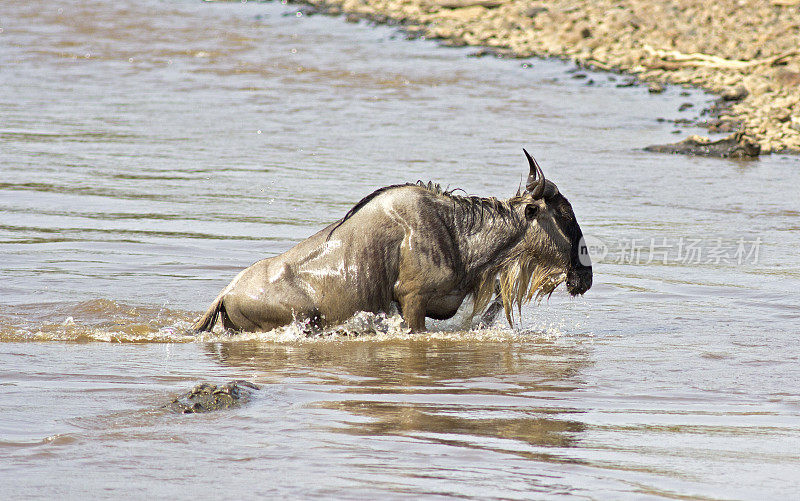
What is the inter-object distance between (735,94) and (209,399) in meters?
15.5

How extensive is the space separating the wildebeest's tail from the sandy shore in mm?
10443

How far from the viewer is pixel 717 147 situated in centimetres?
1672

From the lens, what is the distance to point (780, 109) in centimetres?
1798

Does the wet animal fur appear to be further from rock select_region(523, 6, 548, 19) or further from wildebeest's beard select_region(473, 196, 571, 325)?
rock select_region(523, 6, 548, 19)

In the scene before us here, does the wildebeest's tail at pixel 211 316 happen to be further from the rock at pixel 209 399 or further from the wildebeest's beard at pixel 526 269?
the rock at pixel 209 399

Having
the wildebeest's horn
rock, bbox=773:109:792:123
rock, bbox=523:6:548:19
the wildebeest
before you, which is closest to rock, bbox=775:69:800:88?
rock, bbox=773:109:792:123

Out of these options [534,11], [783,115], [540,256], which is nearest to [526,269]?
[540,256]

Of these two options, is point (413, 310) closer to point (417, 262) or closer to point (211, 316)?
point (417, 262)

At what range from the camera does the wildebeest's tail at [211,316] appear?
27.0 feet

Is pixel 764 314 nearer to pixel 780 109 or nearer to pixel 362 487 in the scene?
pixel 362 487

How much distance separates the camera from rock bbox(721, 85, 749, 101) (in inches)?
786

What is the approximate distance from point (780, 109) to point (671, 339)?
35.1 ft

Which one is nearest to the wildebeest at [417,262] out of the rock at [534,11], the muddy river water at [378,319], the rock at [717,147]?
the muddy river water at [378,319]

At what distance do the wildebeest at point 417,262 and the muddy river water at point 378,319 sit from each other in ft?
0.65
